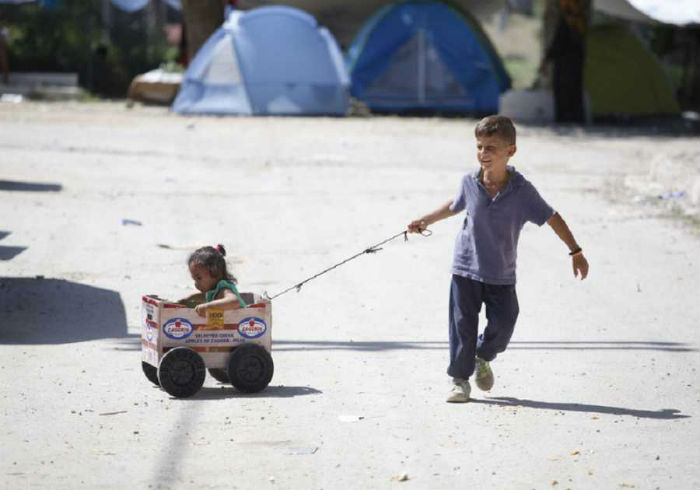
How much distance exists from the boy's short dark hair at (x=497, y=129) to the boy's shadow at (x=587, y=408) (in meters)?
1.33

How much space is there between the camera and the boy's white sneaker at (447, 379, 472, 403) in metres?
6.96

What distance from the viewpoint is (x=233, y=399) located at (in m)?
7.05

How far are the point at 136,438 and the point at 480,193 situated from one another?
212cm

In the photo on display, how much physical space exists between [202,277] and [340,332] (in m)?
1.77

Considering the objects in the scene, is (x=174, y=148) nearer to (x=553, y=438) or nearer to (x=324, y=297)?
(x=324, y=297)

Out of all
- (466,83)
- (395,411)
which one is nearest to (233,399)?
(395,411)

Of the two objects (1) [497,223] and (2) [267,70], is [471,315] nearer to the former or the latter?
(1) [497,223]

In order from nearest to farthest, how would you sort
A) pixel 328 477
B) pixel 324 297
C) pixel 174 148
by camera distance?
pixel 328 477
pixel 324 297
pixel 174 148

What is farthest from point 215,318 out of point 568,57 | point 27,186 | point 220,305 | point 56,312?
point 568,57

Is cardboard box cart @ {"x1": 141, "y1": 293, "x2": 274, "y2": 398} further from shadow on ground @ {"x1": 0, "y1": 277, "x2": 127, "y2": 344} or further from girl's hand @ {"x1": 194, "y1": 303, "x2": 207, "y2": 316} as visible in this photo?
shadow on ground @ {"x1": 0, "y1": 277, "x2": 127, "y2": 344}

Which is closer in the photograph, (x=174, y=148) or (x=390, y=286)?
(x=390, y=286)

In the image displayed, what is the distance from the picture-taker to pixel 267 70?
26906 millimetres

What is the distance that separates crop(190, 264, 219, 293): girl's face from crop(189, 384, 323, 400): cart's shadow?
1.84ft

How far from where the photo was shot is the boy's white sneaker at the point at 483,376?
7.11m
